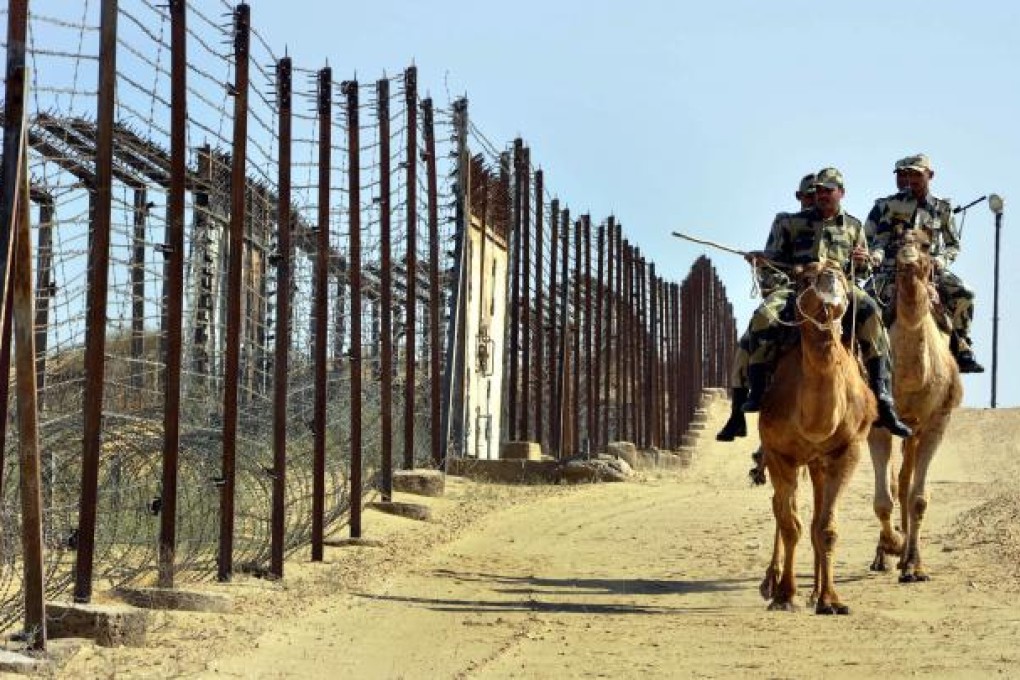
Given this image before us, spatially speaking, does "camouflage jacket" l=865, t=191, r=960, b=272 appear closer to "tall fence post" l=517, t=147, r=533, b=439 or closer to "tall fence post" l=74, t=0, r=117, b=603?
"tall fence post" l=74, t=0, r=117, b=603

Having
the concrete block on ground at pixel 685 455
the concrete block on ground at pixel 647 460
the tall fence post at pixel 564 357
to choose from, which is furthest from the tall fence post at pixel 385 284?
the concrete block on ground at pixel 685 455

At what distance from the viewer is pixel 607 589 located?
16500 millimetres

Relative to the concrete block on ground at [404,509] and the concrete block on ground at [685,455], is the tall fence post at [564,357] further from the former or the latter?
the concrete block on ground at [404,509]

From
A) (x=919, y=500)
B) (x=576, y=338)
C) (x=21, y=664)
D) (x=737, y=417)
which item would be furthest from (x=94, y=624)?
(x=576, y=338)

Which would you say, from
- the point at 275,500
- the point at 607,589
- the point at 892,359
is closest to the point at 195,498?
the point at 275,500

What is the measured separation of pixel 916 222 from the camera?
1900cm

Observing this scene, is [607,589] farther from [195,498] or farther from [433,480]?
[433,480]

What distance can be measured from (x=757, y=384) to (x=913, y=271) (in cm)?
267

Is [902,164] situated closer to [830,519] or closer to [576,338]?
[830,519]

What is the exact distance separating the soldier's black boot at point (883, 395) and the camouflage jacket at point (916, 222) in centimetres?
303

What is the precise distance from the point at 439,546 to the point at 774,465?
18.4 feet

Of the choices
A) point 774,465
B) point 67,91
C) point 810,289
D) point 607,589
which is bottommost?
point 607,589

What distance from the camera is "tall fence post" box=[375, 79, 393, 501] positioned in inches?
859

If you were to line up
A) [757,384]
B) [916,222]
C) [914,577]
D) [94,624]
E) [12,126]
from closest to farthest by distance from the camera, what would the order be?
1. [12,126]
2. [94,624]
3. [757,384]
4. [914,577]
5. [916,222]
